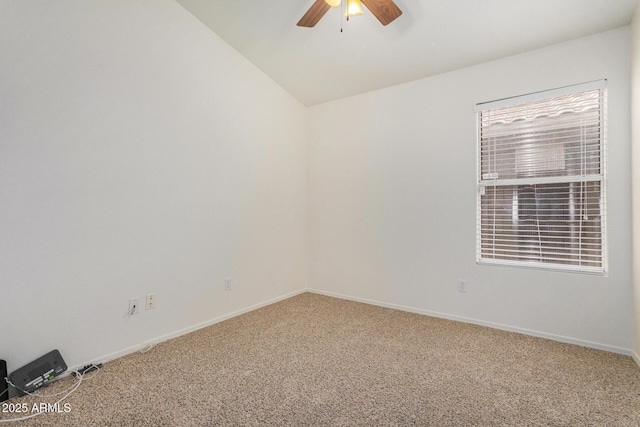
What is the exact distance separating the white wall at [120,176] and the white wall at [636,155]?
3115 mm

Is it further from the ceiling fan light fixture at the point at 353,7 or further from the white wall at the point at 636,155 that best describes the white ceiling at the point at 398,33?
the ceiling fan light fixture at the point at 353,7

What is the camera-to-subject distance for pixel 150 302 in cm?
238

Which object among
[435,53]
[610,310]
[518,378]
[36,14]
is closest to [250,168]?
[36,14]

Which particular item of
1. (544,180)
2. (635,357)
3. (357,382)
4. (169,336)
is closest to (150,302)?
(169,336)

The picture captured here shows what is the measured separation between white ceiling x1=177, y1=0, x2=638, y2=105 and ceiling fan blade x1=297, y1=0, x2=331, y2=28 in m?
0.36

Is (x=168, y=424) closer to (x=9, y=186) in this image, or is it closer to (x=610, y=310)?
(x=9, y=186)

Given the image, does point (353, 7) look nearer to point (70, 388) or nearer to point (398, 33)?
point (398, 33)

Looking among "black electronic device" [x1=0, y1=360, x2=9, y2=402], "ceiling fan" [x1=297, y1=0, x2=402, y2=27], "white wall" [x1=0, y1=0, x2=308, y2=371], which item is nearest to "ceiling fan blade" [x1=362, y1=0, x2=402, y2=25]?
"ceiling fan" [x1=297, y1=0, x2=402, y2=27]

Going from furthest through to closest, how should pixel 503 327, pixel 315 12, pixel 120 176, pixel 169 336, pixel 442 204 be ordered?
pixel 442 204 → pixel 503 327 → pixel 169 336 → pixel 120 176 → pixel 315 12

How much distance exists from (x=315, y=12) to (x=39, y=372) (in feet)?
9.22

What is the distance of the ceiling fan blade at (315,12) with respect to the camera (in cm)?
199

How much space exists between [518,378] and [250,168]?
285 cm

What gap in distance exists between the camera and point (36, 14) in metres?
1.83

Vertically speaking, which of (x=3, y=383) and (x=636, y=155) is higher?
(x=636, y=155)
